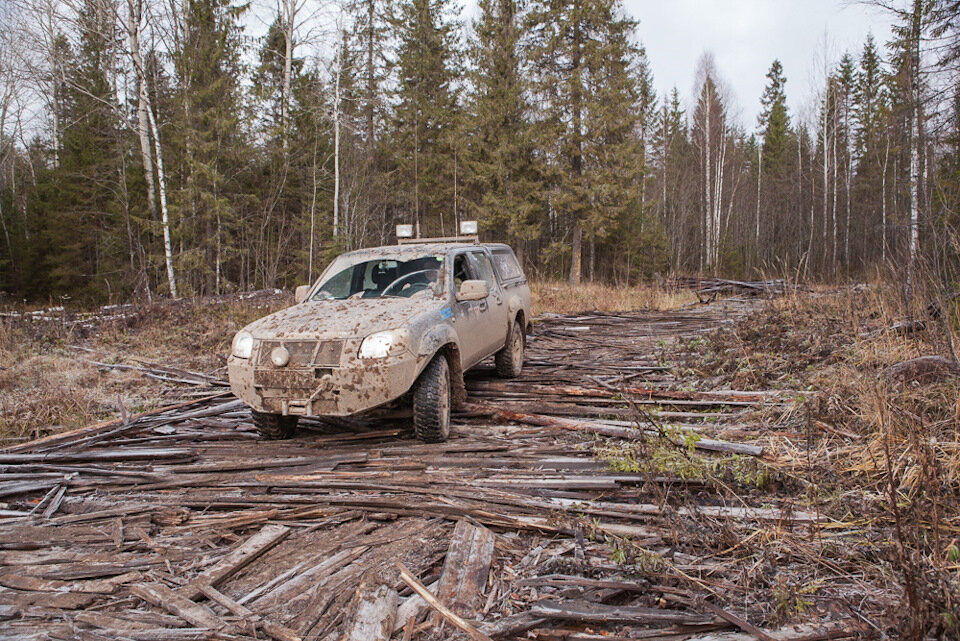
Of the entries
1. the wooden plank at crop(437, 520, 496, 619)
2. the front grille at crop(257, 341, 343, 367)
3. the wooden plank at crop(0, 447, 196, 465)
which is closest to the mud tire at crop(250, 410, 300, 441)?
the wooden plank at crop(0, 447, 196, 465)

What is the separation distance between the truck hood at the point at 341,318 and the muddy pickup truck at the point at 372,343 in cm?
1

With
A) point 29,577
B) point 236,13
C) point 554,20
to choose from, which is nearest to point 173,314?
point 29,577

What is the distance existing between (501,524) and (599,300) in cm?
1353

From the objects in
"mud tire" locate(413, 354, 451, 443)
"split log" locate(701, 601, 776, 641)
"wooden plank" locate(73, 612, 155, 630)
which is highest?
"mud tire" locate(413, 354, 451, 443)

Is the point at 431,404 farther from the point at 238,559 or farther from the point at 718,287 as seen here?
the point at 718,287

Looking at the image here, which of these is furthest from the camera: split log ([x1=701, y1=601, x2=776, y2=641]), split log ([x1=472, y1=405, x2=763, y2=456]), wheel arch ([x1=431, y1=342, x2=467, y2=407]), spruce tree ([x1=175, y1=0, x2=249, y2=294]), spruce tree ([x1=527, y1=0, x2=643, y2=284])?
spruce tree ([x1=527, y1=0, x2=643, y2=284])

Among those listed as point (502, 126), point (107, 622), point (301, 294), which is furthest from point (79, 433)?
point (502, 126)

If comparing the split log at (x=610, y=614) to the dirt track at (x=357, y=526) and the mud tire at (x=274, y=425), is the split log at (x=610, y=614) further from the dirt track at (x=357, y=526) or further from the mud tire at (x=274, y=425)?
the mud tire at (x=274, y=425)

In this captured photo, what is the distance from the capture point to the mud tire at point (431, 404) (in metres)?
4.61

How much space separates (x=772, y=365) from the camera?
6.02 m

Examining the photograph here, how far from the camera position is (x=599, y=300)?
1609 centimetres

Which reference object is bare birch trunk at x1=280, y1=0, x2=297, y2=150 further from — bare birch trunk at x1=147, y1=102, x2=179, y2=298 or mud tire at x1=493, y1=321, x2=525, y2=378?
mud tire at x1=493, y1=321, x2=525, y2=378

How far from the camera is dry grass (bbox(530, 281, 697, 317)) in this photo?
→ 49.1 ft

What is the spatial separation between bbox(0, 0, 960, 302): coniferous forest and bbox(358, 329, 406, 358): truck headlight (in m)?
14.5
